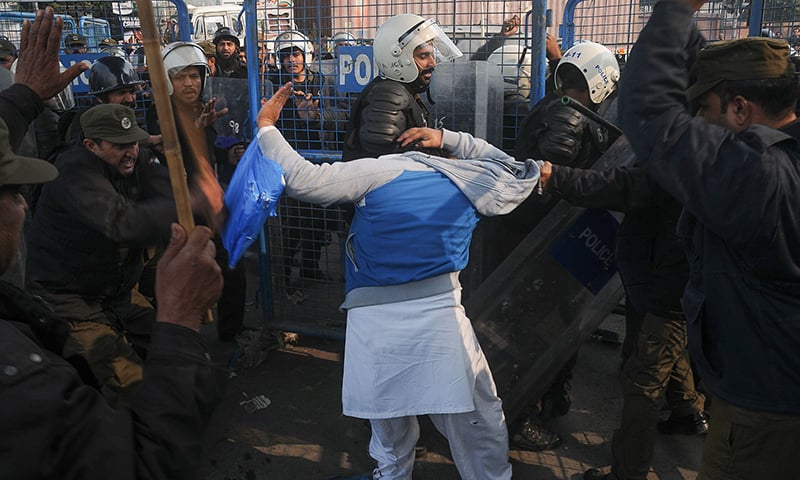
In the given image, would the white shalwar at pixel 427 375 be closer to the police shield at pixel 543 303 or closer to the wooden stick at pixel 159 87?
the police shield at pixel 543 303

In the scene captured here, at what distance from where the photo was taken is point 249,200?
254cm

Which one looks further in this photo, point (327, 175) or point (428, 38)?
point (428, 38)

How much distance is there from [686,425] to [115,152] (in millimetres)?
3583

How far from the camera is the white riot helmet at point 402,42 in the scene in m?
3.58

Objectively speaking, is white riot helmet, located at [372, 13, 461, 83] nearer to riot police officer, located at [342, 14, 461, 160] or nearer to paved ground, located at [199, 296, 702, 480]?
riot police officer, located at [342, 14, 461, 160]

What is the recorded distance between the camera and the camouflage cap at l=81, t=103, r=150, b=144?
3197mm

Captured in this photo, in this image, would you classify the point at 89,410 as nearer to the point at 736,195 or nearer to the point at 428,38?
the point at 736,195

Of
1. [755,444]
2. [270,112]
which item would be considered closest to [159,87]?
[270,112]

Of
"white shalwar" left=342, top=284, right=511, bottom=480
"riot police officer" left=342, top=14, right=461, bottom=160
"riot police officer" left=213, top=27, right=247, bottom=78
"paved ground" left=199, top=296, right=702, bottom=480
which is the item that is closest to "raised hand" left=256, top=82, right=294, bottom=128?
"riot police officer" left=342, top=14, right=461, bottom=160

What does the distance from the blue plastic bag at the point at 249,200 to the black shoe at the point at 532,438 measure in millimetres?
2030

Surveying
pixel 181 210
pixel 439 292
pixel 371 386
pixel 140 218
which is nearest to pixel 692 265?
pixel 439 292

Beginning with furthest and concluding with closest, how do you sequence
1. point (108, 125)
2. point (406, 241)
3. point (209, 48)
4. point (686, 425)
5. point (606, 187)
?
point (209, 48), point (686, 425), point (108, 125), point (606, 187), point (406, 241)

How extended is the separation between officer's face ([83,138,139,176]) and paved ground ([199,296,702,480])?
168cm

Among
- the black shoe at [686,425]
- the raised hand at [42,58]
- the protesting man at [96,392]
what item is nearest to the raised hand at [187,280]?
the protesting man at [96,392]
